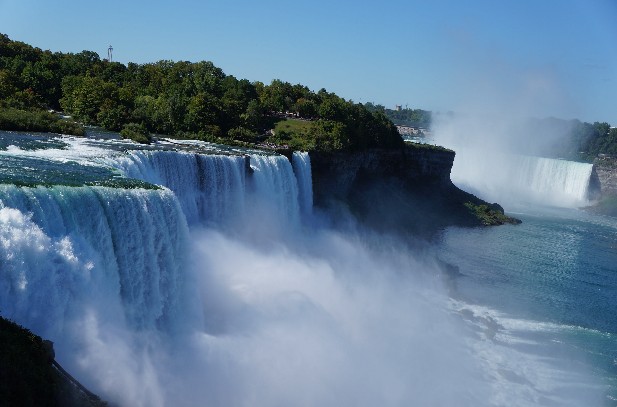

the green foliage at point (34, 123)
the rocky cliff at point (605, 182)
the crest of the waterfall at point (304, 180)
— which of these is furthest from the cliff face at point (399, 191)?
the rocky cliff at point (605, 182)

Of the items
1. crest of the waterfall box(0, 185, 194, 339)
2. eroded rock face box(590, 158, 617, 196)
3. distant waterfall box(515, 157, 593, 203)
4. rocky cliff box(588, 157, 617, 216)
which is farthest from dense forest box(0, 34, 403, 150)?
eroded rock face box(590, 158, 617, 196)

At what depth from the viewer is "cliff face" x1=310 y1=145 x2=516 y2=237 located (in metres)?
38.3

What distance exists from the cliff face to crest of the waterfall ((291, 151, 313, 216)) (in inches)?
86.7

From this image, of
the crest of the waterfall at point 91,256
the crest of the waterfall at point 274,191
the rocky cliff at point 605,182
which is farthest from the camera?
the rocky cliff at point 605,182

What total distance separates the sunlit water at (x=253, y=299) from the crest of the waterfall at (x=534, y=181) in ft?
121

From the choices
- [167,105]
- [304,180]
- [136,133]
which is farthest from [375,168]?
[136,133]

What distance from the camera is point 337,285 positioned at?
2523cm

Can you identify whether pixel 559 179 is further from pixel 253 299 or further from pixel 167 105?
pixel 253 299

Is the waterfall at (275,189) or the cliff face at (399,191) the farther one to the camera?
the cliff face at (399,191)

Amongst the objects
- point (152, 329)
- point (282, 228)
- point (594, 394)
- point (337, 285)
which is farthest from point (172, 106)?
point (594, 394)

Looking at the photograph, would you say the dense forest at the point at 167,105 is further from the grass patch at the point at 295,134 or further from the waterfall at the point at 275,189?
the waterfall at the point at 275,189

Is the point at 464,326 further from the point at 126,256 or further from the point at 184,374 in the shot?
the point at 126,256

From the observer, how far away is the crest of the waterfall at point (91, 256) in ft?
37.5

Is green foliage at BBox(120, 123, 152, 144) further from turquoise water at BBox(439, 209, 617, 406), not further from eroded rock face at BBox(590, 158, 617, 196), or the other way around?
eroded rock face at BBox(590, 158, 617, 196)
